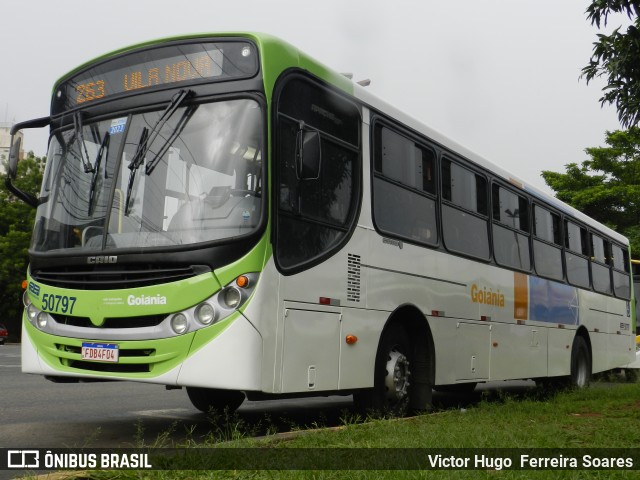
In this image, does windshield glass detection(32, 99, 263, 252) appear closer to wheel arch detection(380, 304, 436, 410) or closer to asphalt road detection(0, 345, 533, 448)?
asphalt road detection(0, 345, 533, 448)

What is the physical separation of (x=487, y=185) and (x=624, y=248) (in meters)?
8.56

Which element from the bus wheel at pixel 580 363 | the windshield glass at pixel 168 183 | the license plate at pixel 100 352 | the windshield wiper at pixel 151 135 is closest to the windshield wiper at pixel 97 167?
the windshield glass at pixel 168 183

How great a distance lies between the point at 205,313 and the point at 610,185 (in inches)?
1737

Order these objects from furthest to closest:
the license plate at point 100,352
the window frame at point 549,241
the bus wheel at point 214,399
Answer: the window frame at point 549,241
the bus wheel at point 214,399
the license plate at point 100,352

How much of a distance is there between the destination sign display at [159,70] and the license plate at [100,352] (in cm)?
227

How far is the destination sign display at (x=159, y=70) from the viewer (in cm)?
707

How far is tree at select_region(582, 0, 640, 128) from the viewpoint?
30.1 ft

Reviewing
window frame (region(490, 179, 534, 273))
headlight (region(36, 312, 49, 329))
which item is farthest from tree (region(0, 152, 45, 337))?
headlight (region(36, 312, 49, 329))

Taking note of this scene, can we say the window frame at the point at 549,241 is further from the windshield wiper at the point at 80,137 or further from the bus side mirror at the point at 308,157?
the windshield wiper at the point at 80,137

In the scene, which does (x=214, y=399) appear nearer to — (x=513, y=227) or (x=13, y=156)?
(x=13, y=156)

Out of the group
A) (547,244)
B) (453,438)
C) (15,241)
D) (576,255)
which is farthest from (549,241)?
(15,241)

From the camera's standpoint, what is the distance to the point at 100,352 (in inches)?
266

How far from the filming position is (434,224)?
955 cm

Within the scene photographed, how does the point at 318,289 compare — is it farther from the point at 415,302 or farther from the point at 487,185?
the point at 487,185
